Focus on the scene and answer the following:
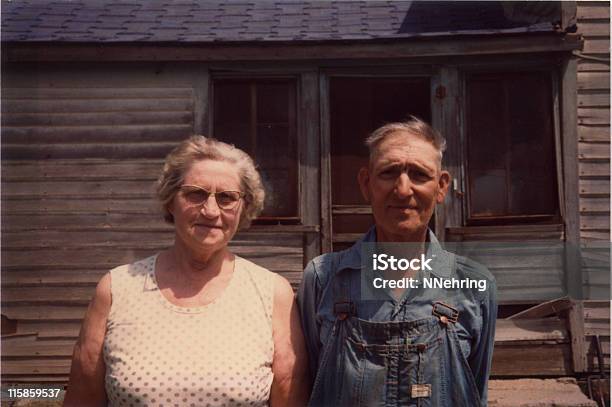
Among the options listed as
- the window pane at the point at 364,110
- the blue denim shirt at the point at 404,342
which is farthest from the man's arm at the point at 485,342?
the window pane at the point at 364,110

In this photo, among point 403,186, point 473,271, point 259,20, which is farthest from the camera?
point 259,20

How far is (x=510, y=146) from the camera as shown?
12.5 ft

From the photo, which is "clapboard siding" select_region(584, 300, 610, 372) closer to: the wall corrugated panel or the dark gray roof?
the wall corrugated panel

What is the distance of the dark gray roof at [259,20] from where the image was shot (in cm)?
368

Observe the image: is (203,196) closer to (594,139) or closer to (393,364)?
(393,364)

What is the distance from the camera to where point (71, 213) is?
3805 millimetres

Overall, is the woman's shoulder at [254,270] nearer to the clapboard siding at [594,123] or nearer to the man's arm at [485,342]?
the man's arm at [485,342]

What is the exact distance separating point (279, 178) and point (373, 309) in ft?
8.17

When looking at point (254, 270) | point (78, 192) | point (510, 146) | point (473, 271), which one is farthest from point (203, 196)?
point (510, 146)

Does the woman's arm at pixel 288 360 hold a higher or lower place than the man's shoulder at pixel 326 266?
lower

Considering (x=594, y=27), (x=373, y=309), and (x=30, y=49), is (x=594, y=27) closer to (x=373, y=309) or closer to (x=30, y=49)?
(x=373, y=309)

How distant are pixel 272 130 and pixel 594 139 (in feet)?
7.02

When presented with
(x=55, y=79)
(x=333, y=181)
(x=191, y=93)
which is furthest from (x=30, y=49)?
(x=333, y=181)

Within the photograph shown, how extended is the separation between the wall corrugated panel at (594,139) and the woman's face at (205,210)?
290 cm
